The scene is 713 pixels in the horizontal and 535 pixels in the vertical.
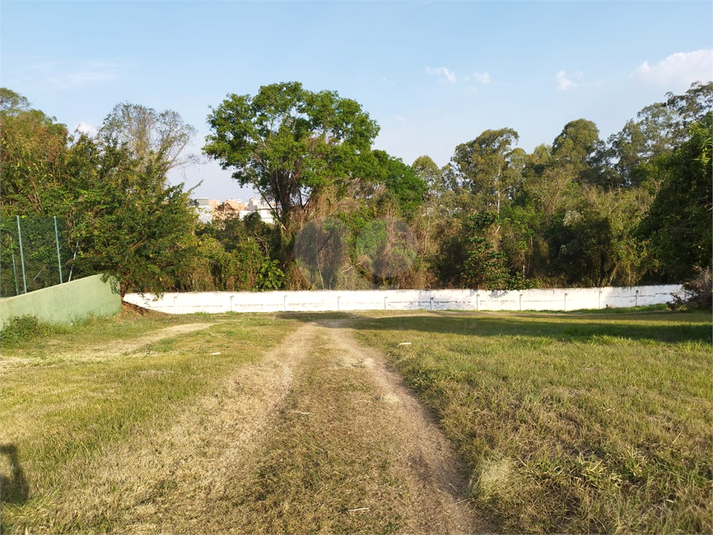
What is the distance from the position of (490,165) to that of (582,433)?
4667 centimetres

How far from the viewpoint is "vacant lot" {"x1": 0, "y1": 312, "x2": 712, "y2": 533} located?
10.6 ft

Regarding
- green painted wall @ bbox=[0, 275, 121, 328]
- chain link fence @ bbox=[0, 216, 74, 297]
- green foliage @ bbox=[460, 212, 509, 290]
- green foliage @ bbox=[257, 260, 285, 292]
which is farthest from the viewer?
green foliage @ bbox=[460, 212, 509, 290]

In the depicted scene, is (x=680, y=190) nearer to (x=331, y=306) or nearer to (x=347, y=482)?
(x=347, y=482)

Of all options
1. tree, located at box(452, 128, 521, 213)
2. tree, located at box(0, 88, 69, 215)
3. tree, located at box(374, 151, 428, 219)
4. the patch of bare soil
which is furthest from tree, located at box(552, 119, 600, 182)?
the patch of bare soil

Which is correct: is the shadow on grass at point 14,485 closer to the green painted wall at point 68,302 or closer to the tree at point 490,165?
the green painted wall at point 68,302

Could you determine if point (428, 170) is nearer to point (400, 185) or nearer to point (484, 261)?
point (400, 185)

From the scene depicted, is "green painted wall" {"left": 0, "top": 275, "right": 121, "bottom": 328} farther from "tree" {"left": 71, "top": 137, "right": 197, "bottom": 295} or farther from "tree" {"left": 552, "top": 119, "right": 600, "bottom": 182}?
"tree" {"left": 552, "top": 119, "right": 600, "bottom": 182}

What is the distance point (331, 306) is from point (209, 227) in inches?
351

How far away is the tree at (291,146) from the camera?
27625mm

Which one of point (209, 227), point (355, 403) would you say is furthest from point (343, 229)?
point (355, 403)

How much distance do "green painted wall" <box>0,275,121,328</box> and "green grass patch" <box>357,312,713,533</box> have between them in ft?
29.3

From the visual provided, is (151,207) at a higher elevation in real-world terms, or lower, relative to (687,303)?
higher

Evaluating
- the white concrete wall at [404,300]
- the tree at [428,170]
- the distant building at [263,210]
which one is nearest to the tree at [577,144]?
the tree at [428,170]

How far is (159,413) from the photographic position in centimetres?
515
